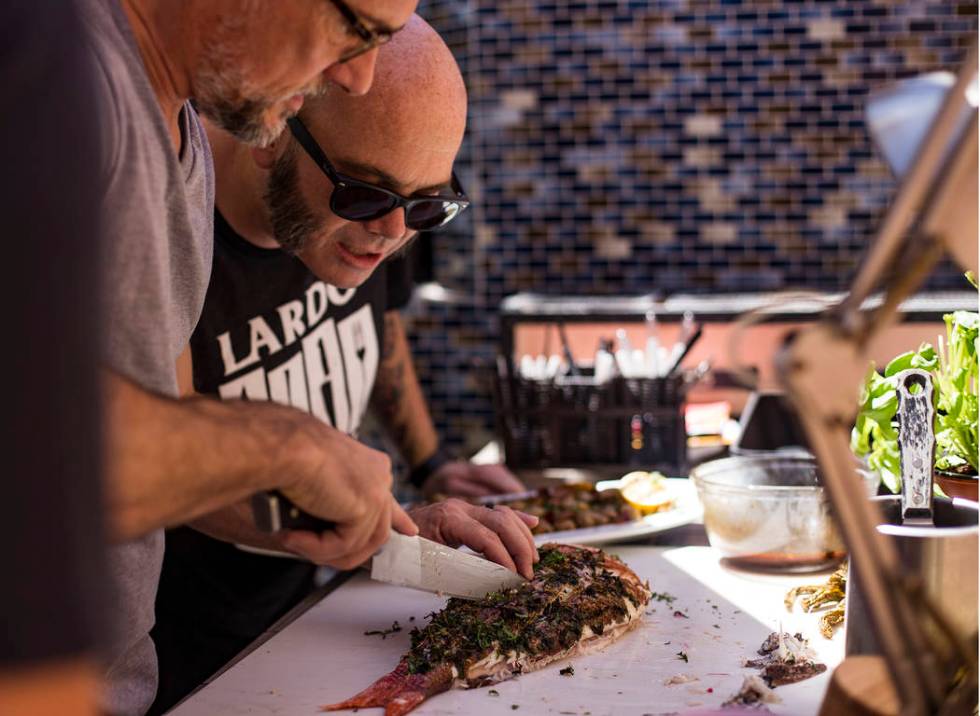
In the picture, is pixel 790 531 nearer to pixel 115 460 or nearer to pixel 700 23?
pixel 115 460

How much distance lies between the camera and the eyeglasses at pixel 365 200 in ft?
8.13

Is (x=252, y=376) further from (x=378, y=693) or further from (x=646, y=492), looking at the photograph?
(x=378, y=693)

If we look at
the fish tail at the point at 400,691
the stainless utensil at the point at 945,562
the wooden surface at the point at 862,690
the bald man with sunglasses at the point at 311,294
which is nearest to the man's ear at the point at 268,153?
the bald man with sunglasses at the point at 311,294

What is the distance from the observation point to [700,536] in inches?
107

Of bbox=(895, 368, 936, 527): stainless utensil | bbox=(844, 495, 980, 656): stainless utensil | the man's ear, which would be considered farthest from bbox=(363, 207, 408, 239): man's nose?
bbox=(844, 495, 980, 656): stainless utensil

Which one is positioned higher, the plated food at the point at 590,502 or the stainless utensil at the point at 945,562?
the stainless utensil at the point at 945,562

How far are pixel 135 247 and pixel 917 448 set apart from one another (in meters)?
1.16

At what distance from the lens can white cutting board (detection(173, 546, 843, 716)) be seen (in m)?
1.74

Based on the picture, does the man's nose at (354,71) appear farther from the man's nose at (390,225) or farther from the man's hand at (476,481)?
the man's hand at (476,481)

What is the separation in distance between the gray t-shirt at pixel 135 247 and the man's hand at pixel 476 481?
1340 mm

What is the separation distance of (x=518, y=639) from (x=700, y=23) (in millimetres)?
4877

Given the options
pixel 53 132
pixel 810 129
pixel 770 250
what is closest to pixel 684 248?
pixel 770 250

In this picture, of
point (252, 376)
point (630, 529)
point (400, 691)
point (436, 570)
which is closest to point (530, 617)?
point (436, 570)

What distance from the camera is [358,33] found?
157cm
